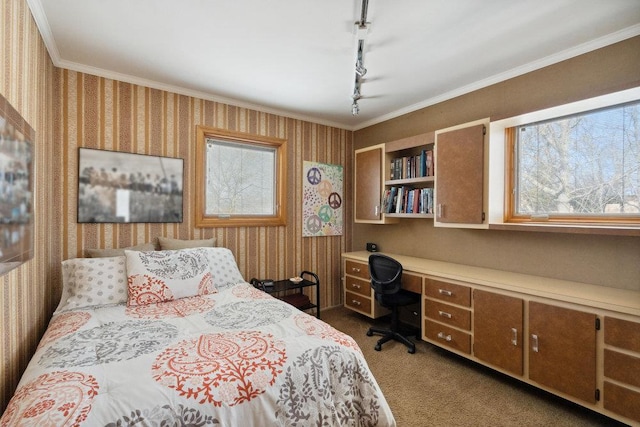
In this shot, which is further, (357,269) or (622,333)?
(357,269)

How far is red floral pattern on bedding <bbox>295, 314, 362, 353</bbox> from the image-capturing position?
1.59 m

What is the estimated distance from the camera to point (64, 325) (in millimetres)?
1727

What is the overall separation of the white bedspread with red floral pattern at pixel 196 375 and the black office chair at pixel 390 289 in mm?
1192

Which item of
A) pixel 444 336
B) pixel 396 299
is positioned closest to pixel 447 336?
pixel 444 336

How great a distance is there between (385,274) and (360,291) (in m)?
0.79

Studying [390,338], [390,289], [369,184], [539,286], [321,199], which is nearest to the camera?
[539,286]

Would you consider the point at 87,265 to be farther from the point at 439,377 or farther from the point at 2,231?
the point at 439,377

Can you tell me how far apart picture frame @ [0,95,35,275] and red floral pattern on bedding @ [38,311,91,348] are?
17.3 inches

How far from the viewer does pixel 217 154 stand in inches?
128

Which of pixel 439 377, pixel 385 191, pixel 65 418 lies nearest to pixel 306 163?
pixel 385 191

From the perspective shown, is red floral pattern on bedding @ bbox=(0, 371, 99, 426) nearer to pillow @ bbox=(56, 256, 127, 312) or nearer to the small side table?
pillow @ bbox=(56, 256, 127, 312)

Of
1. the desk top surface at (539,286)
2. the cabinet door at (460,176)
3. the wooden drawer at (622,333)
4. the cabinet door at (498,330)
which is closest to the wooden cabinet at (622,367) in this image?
the wooden drawer at (622,333)

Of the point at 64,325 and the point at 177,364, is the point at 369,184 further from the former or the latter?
the point at 64,325

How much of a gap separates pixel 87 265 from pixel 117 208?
0.62 metres
